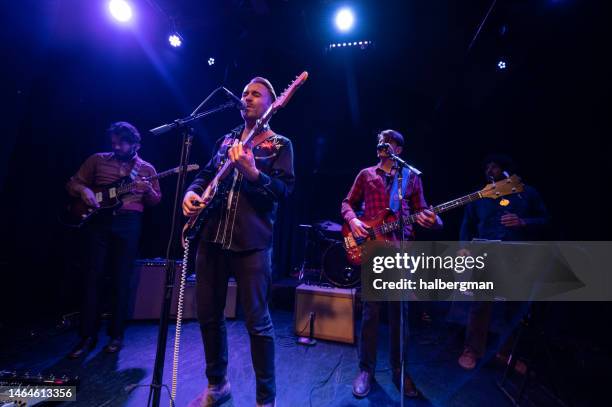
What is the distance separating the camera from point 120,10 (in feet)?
13.5

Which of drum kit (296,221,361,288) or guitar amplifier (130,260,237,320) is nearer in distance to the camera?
guitar amplifier (130,260,237,320)

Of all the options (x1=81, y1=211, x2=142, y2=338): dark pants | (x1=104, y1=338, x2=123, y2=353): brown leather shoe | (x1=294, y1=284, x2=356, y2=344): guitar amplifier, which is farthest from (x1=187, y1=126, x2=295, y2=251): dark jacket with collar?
(x1=104, y1=338, x2=123, y2=353): brown leather shoe

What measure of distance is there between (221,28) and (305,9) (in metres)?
1.62

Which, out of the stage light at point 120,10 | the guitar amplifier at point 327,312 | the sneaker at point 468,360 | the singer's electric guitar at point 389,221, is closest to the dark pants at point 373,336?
the singer's electric guitar at point 389,221

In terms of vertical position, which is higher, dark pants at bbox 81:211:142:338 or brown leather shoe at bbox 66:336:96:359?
dark pants at bbox 81:211:142:338

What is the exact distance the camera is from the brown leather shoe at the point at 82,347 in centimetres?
269

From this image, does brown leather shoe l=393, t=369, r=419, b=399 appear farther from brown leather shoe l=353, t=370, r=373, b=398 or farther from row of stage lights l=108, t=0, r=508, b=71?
row of stage lights l=108, t=0, r=508, b=71

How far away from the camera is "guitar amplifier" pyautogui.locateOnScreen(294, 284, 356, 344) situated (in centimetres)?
359

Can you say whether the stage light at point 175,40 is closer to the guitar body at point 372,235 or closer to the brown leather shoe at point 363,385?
the guitar body at point 372,235

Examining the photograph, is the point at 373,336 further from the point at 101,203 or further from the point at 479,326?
the point at 101,203

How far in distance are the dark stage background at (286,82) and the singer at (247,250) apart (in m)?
3.51

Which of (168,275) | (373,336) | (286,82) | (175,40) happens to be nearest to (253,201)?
(168,275)

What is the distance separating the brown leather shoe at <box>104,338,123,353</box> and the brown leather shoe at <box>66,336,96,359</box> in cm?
17

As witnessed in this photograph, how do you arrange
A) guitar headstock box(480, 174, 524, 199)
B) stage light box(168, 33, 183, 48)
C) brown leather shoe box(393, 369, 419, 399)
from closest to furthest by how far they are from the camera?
brown leather shoe box(393, 369, 419, 399)
guitar headstock box(480, 174, 524, 199)
stage light box(168, 33, 183, 48)
